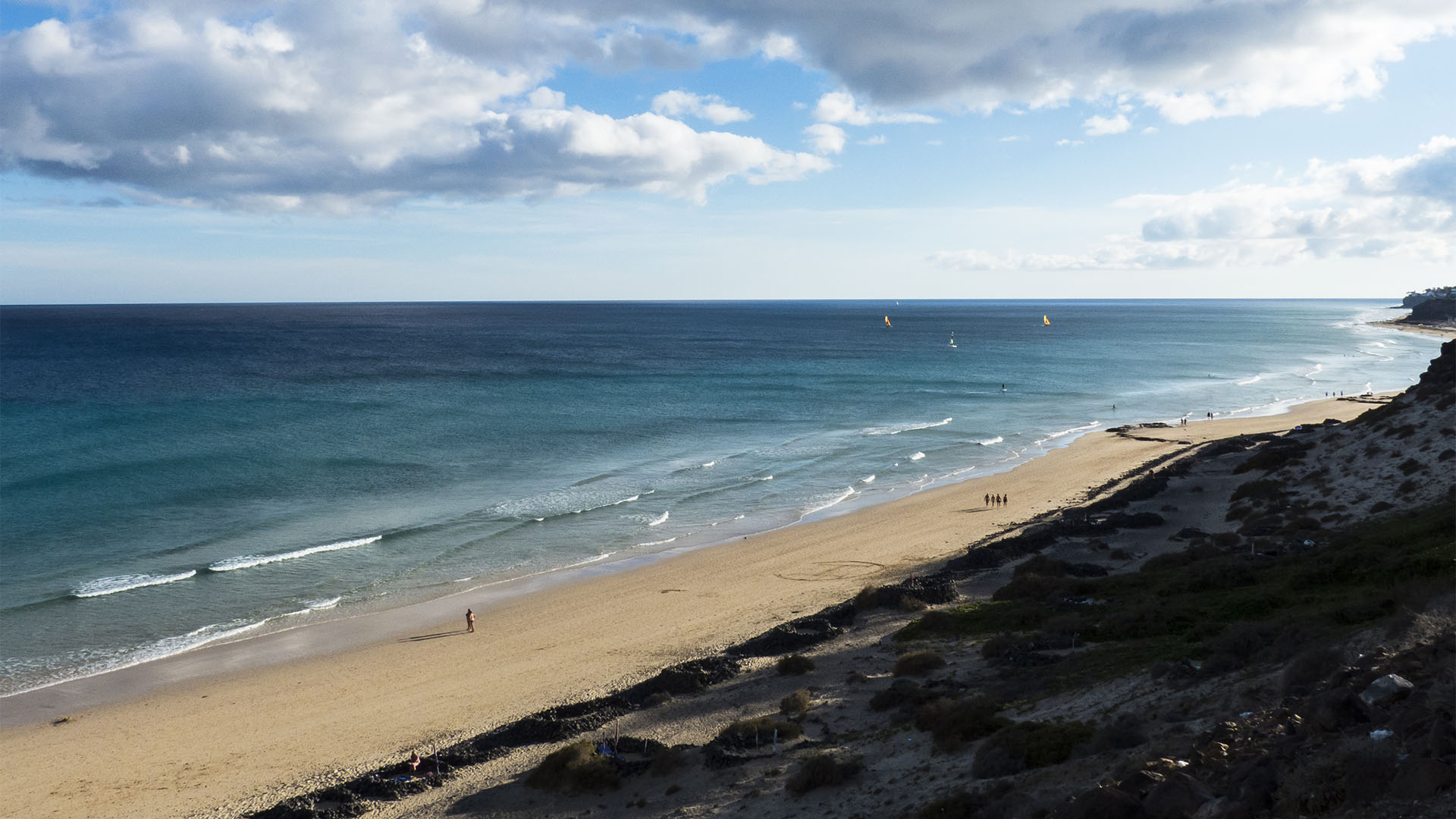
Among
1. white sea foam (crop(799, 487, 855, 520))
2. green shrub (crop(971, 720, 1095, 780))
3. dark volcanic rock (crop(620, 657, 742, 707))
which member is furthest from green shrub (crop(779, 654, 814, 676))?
white sea foam (crop(799, 487, 855, 520))

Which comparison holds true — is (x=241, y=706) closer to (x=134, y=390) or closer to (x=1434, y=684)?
(x=1434, y=684)

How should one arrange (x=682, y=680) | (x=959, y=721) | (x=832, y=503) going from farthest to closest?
(x=832, y=503), (x=682, y=680), (x=959, y=721)

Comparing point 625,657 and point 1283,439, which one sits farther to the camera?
point 1283,439

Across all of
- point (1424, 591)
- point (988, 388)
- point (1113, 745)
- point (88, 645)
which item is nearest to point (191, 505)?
point (88, 645)

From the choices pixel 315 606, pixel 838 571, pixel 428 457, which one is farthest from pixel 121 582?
pixel 838 571

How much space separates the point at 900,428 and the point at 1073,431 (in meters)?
14.1

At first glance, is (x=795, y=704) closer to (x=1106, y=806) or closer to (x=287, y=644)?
(x=1106, y=806)

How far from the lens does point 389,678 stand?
80.4ft

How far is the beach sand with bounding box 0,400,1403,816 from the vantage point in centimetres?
1906

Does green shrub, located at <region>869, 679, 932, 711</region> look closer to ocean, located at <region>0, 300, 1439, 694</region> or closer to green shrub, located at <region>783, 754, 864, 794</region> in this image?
green shrub, located at <region>783, 754, 864, 794</region>

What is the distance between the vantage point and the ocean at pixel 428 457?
106 feet

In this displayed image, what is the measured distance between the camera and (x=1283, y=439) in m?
45.3

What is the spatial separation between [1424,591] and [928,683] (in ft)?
29.2

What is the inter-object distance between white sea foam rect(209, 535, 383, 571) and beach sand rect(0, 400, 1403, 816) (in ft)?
25.9
